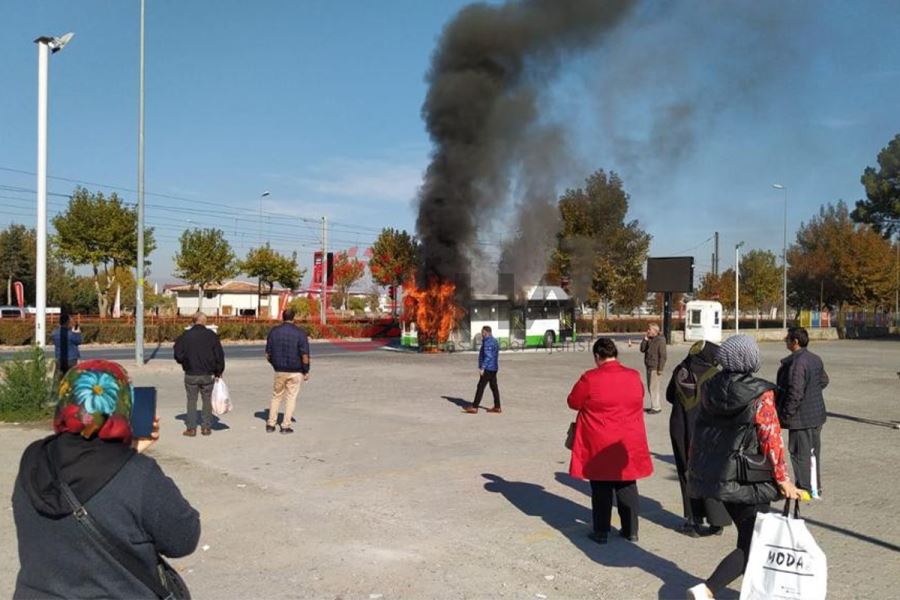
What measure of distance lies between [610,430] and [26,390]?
31.1 ft

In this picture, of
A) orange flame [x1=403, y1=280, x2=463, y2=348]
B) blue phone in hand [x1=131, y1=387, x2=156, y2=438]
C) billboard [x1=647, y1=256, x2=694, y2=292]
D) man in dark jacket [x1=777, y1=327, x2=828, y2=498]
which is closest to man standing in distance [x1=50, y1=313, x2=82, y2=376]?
blue phone in hand [x1=131, y1=387, x2=156, y2=438]

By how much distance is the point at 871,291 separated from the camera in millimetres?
54812

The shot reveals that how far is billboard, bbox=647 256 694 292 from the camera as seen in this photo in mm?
26578

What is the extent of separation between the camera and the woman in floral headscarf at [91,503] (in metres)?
2.20

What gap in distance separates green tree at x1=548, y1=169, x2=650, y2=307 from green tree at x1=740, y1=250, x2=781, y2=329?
83.1 ft

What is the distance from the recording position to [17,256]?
55594 mm

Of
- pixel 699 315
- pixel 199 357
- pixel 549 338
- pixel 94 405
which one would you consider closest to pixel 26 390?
pixel 199 357

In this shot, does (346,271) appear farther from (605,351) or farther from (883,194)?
(605,351)

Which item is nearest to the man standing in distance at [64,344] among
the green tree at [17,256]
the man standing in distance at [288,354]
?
the man standing in distance at [288,354]

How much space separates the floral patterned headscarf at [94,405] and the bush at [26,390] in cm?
1016

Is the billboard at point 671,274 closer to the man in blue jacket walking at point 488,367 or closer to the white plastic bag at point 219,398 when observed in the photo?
the man in blue jacket walking at point 488,367

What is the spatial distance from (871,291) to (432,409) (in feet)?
170

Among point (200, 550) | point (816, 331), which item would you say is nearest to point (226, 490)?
point (200, 550)

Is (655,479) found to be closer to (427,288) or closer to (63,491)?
(63,491)
